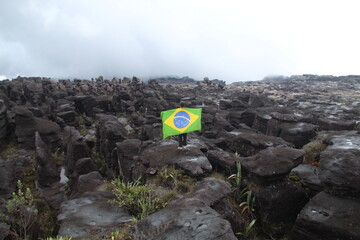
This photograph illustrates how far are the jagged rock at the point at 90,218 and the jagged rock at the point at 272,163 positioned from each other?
5.41 m

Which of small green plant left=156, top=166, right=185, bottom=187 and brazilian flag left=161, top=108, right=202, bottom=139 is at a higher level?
brazilian flag left=161, top=108, right=202, bottom=139

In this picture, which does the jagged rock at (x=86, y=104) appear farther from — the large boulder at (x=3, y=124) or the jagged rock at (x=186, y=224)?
the jagged rock at (x=186, y=224)

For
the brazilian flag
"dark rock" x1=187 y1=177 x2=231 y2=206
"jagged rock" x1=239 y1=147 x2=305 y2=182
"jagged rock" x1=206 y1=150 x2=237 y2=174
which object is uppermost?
the brazilian flag

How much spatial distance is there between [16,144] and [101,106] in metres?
28.6

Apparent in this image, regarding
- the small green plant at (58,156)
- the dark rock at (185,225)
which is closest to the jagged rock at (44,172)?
the small green plant at (58,156)

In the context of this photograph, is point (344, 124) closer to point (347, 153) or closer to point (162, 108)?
point (347, 153)

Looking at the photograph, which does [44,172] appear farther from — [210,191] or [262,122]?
[262,122]

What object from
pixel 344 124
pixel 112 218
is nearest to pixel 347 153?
pixel 112 218

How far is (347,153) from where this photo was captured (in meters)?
8.85

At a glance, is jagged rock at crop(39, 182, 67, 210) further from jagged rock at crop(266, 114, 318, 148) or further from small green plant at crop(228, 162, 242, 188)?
jagged rock at crop(266, 114, 318, 148)

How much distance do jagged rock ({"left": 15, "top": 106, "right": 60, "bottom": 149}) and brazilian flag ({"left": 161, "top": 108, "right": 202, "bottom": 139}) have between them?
1131 inches

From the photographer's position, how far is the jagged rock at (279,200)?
9320 millimetres

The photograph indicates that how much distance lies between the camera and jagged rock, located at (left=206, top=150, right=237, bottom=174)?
1230 cm

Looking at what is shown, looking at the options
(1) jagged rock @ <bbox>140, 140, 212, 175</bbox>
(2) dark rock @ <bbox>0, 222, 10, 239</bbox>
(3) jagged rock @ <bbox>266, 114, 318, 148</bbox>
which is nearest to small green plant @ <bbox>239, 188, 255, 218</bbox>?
(1) jagged rock @ <bbox>140, 140, 212, 175</bbox>
